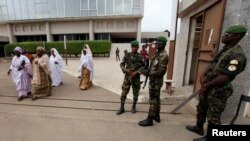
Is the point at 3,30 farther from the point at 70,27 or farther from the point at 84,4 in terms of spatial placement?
the point at 84,4

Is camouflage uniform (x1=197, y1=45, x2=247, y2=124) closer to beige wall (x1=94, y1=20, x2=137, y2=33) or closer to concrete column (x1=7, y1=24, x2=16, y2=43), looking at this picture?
beige wall (x1=94, y1=20, x2=137, y2=33)

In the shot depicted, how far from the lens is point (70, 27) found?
21828 millimetres

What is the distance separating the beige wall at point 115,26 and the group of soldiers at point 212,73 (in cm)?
1872

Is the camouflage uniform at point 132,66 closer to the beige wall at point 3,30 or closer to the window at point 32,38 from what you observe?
the window at point 32,38

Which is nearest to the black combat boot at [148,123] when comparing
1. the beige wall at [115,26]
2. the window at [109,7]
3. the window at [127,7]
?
the window at [127,7]

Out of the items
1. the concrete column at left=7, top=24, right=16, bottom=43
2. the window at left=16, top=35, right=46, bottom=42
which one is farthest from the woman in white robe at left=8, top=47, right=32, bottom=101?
the concrete column at left=7, top=24, right=16, bottom=43

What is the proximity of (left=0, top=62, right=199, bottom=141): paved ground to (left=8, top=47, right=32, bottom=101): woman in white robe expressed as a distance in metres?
0.36

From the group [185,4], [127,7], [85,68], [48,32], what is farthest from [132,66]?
[48,32]

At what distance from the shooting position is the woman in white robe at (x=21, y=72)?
4.32 m

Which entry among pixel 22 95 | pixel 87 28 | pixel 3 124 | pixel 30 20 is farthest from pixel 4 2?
pixel 3 124

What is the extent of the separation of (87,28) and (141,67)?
20.1 m

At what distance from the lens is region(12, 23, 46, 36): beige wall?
22.8 m

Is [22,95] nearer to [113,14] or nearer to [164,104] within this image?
[164,104]

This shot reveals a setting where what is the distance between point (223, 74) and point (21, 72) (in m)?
4.98
